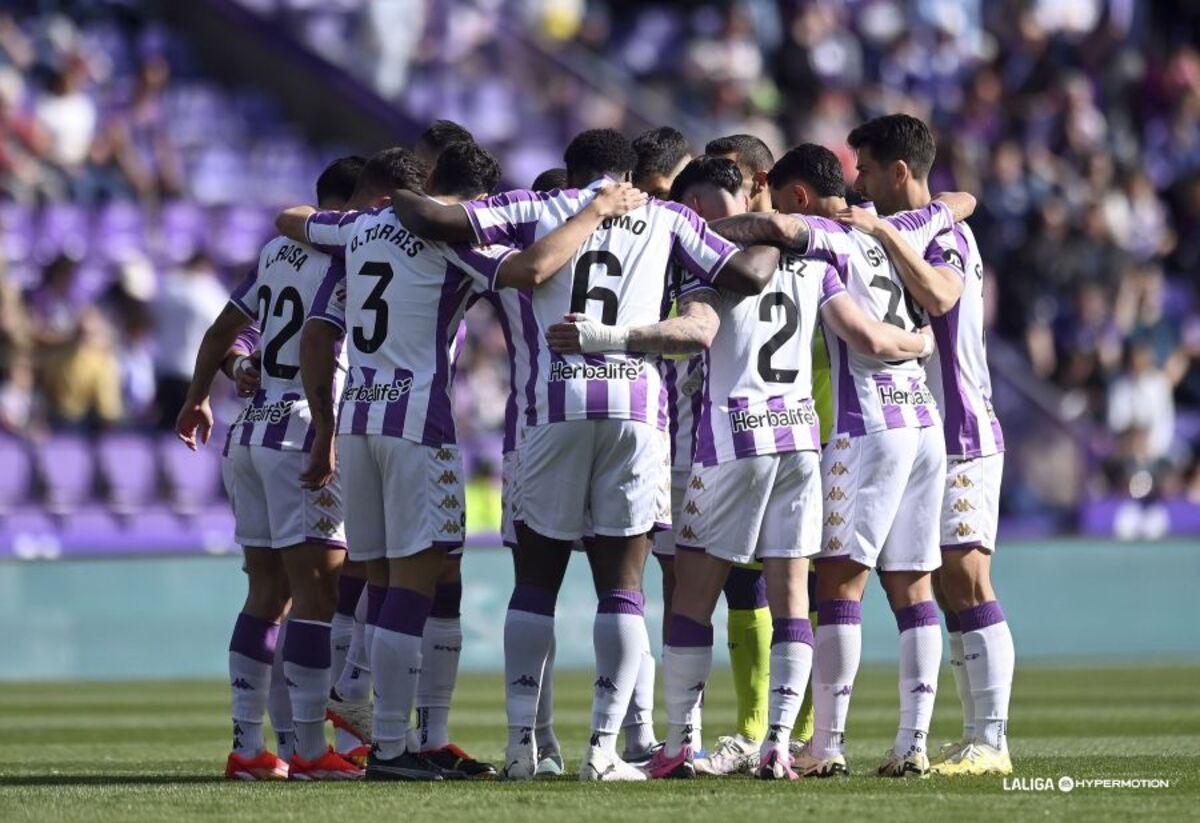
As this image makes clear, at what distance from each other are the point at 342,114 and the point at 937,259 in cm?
1446

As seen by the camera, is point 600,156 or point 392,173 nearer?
point 600,156

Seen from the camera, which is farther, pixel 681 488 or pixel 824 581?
pixel 681 488

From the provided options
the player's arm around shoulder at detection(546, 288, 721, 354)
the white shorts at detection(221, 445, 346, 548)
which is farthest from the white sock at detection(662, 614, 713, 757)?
the white shorts at detection(221, 445, 346, 548)

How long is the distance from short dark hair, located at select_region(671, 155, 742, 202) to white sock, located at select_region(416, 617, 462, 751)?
2.09 m

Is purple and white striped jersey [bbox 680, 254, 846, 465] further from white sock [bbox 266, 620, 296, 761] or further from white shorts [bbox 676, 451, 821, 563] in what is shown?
white sock [bbox 266, 620, 296, 761]

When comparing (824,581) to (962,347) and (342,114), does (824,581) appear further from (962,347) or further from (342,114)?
(342,114)

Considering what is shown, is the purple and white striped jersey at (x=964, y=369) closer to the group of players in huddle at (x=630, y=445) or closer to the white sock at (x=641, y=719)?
the group of players in huddle at (x=630, y=445)

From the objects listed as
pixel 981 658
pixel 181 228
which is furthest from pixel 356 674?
pixel 181 228

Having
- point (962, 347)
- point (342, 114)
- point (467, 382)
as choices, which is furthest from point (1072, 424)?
point (962, 347)

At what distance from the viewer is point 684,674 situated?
8602mm

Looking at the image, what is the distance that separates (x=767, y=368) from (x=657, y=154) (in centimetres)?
131

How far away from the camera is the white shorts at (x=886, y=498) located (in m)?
8.74

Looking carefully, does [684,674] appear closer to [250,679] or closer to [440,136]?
[250,679]

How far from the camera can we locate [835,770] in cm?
861
